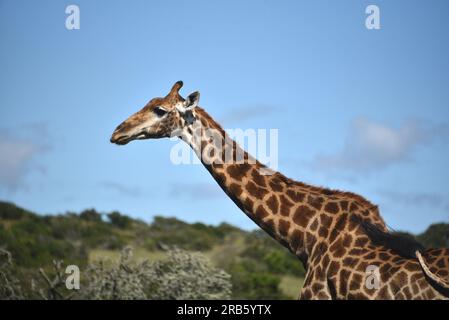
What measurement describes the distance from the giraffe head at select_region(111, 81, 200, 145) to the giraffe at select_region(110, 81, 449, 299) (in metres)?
0.01

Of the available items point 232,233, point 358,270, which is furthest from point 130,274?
point 232,233

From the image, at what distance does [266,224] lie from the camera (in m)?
10.9

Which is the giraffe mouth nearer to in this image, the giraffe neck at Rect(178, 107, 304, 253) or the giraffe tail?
the giraffe neck at Rect(178, 107, 304, 253)

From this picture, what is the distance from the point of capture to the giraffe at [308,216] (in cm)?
957

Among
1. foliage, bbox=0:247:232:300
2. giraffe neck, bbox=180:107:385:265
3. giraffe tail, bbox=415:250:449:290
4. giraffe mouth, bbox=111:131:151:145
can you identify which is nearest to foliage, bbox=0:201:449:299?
foliage, bbox=0:247:232:300

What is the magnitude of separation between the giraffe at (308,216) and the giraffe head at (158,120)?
0.01 meters

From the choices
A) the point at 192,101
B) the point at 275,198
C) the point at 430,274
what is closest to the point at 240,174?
the point at 275,198

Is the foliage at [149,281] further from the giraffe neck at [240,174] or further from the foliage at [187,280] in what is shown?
the giraffe neck at [240,174]

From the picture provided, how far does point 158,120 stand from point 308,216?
233 cm

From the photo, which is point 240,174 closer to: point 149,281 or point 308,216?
point 308,216

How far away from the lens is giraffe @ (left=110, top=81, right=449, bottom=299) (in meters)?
9.57

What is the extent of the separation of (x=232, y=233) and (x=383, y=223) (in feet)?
122
